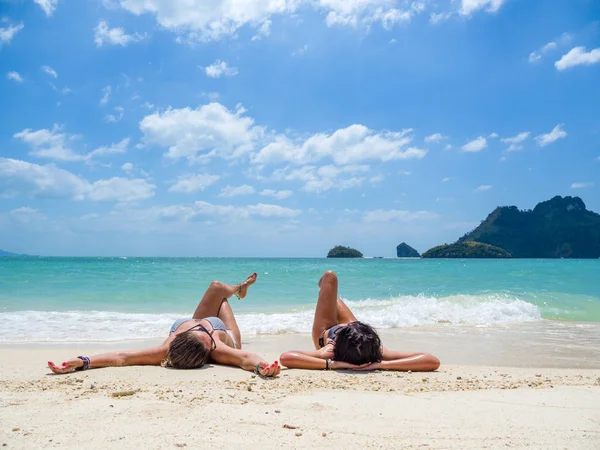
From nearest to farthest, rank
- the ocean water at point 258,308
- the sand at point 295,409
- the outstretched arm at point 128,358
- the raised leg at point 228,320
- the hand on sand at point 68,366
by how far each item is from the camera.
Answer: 1. the sand at point 295,409
2. the hand on sand at point 68,366
3. the outstretched arm at point 128,358
4. the raised leg at point 228,320
5. the ocean water at point 258,308

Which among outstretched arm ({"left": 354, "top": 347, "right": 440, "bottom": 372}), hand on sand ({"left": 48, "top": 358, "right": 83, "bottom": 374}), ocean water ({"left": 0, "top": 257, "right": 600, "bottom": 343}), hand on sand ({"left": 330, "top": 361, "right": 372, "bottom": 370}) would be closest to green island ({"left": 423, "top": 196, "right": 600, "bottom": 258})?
ocean water ({"left": 0, "top": 257, "right": 600, "bottom": 343})

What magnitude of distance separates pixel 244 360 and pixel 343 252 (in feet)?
338

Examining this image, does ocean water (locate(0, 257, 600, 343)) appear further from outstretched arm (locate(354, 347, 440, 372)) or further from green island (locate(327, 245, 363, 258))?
green island (locate(327, 245, 363, 258))

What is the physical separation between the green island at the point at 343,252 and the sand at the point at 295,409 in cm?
10258

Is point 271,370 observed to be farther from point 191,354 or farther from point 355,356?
point 355,356

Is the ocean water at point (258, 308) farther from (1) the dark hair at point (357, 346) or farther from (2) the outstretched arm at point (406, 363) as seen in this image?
(2) the outstretched arm at point (406, 363)

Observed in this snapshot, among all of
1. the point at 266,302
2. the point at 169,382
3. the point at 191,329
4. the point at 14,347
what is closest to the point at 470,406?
the point at 169,382

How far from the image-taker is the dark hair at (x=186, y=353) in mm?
4918

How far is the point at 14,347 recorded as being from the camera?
695 centimetres

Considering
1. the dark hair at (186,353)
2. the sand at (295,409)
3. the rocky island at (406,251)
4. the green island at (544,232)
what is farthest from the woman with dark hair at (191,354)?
the rocky island at (406,251)

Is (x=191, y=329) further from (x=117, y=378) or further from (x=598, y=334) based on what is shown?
(x=598, y=334)

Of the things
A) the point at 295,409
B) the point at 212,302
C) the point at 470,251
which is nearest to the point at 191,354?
the point at 212,302

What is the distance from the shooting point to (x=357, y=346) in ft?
16.8

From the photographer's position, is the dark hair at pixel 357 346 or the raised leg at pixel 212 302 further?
the raised leg at pixel 212 302
